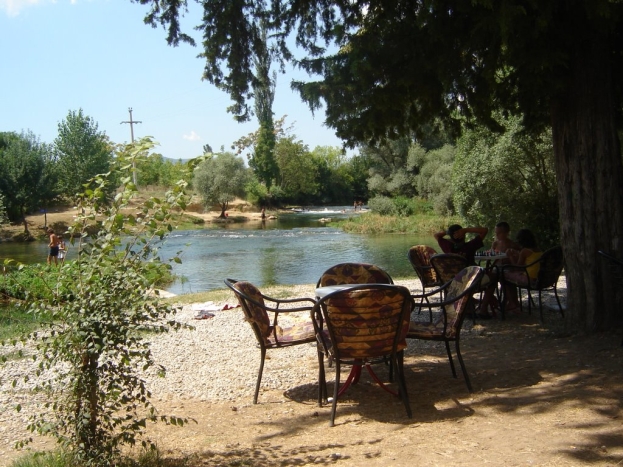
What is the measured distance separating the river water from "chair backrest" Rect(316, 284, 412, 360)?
8.67 meters

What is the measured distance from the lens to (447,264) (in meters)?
6.45

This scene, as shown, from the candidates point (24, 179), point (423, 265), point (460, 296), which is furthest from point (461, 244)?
point (24, 179)

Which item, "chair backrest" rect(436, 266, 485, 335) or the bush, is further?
the bush

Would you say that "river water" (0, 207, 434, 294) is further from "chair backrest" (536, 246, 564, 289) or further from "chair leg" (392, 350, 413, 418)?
"chair leg" (392, 350, 413, 418)

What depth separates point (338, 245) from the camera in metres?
29.5

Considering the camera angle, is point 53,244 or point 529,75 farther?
point 53,244

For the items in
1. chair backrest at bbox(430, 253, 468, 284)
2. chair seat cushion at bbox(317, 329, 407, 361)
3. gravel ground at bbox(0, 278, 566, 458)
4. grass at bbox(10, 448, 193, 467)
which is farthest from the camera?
chair backrest at bbox(430, 253, 468, 284)

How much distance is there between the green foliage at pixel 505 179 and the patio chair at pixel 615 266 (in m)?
10.1

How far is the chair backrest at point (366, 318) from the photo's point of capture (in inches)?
146

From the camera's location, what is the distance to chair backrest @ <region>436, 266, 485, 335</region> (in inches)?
165

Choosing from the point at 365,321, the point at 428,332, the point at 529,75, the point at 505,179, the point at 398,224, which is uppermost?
the point at 529,75

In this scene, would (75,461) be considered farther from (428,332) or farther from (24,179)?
(24,179)

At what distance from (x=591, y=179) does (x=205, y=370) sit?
3848 mm

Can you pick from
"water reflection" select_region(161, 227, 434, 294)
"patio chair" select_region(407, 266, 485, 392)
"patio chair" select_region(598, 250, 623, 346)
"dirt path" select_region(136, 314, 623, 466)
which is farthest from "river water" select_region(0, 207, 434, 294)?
"patio chair" select_region(598, 250, 623, 346)
